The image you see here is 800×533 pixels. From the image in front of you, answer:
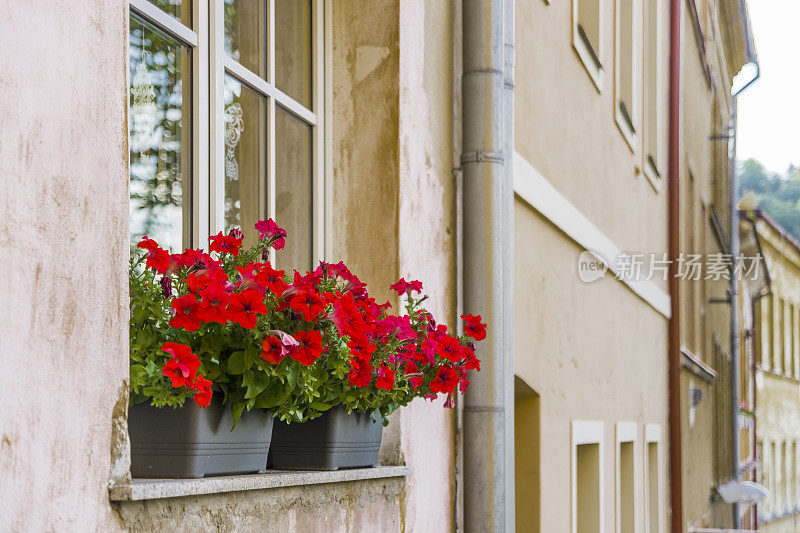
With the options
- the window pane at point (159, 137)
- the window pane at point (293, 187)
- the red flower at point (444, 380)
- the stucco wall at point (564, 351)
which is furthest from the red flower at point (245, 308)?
the stucco wall at point (564, 351)

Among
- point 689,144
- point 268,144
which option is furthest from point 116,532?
point 689,144

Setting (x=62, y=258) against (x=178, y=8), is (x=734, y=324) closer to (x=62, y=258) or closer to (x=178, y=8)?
(x=178, y=8)

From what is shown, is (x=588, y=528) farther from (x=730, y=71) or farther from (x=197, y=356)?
(x=730, y=71)

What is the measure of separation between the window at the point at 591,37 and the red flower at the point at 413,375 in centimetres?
388

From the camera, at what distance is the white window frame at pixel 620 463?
7.42m

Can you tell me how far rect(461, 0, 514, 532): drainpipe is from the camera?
3887 millimetres

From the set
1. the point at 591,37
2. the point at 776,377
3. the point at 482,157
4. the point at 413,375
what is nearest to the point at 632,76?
the point at 591,37

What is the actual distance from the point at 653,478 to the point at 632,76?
3346mm

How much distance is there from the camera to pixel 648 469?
9438 mm

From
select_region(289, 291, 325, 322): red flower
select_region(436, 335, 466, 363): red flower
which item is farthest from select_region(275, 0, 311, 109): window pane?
select_region(289, 291, 325, 322): red flower

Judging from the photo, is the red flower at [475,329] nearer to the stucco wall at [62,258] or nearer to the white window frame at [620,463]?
the stucco wall at [62,258]

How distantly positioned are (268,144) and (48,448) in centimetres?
155

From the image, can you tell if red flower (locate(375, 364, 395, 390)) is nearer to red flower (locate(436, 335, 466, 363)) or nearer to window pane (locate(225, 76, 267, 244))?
red flower (locate(436, 335, 466, 363))

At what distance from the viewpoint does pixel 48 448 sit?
170cm
